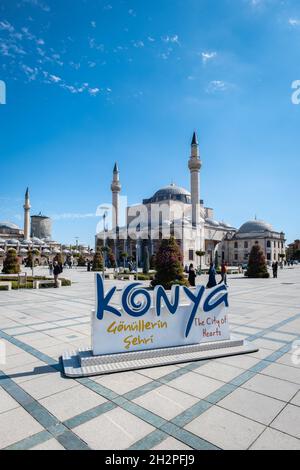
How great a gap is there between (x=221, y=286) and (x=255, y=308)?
229 inches

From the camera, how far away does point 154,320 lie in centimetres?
609

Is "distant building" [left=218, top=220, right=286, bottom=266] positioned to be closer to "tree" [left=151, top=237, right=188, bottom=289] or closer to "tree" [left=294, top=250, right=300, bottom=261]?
"tree" [left=294, top=250, right=300, bottom=261]

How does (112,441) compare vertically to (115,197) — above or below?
below

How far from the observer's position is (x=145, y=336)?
236 inches

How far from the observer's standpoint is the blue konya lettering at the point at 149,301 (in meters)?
5.61

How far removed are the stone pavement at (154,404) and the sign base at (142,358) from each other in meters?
0.16

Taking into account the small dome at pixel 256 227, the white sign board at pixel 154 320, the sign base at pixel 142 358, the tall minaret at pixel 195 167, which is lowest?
the sign base at pixel 142 358

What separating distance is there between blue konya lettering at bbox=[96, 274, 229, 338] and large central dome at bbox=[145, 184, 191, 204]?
6610 cm

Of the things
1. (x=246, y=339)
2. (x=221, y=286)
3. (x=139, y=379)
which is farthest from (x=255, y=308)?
(x=139, y=379)

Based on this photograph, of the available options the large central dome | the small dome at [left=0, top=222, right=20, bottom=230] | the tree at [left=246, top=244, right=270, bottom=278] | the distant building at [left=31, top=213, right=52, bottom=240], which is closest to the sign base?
the tree at [left=246, top=244, right=270, bottom=278]

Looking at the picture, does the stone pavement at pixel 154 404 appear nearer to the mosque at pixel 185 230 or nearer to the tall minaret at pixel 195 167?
the tall minaret at pixel 195 167

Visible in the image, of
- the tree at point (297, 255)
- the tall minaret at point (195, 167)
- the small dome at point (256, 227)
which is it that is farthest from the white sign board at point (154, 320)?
the tree at point (297, 255)

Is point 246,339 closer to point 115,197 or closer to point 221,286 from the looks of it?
point 221,286

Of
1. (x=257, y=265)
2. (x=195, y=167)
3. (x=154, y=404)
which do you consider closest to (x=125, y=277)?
(x=257, y=265)
